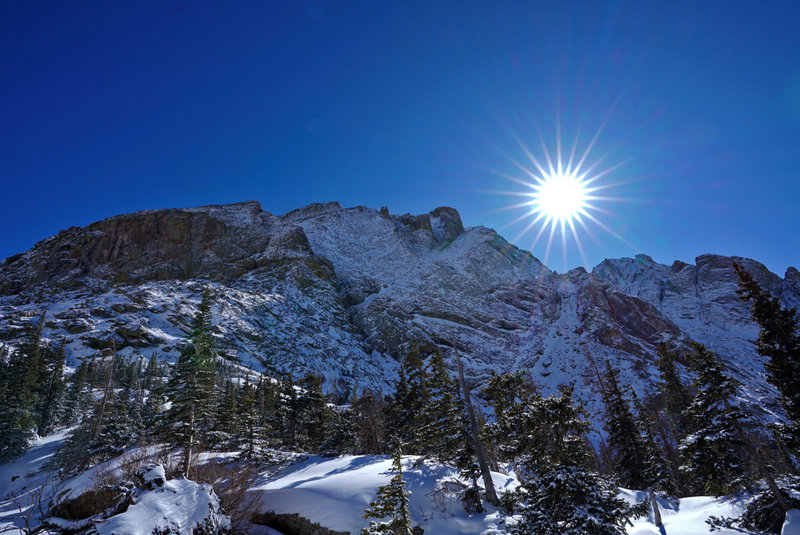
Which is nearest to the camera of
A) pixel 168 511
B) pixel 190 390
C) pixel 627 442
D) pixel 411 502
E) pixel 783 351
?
pixel 168 511

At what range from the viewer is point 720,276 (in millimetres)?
153000

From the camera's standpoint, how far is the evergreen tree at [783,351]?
14102mm

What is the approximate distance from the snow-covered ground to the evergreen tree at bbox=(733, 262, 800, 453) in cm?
374

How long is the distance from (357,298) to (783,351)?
391 ft

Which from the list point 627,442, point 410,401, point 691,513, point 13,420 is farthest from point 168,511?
point 13,420

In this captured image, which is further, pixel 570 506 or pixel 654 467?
pixel 654 467

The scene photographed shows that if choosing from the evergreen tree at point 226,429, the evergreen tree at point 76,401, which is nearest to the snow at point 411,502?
the evergreen tree at point 226,429

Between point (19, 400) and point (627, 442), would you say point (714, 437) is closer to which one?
point (627, 442)

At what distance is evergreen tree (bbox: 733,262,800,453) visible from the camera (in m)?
14.1

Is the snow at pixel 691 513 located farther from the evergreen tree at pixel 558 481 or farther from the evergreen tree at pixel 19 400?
the evergreen tree at pixel 19 400

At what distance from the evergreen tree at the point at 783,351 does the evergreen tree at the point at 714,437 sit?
1.51 m

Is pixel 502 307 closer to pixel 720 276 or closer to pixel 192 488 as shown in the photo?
pixel 720 276

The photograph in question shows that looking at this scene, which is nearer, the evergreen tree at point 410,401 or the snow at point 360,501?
the snow at point 360,501

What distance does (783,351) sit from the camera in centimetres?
1458
